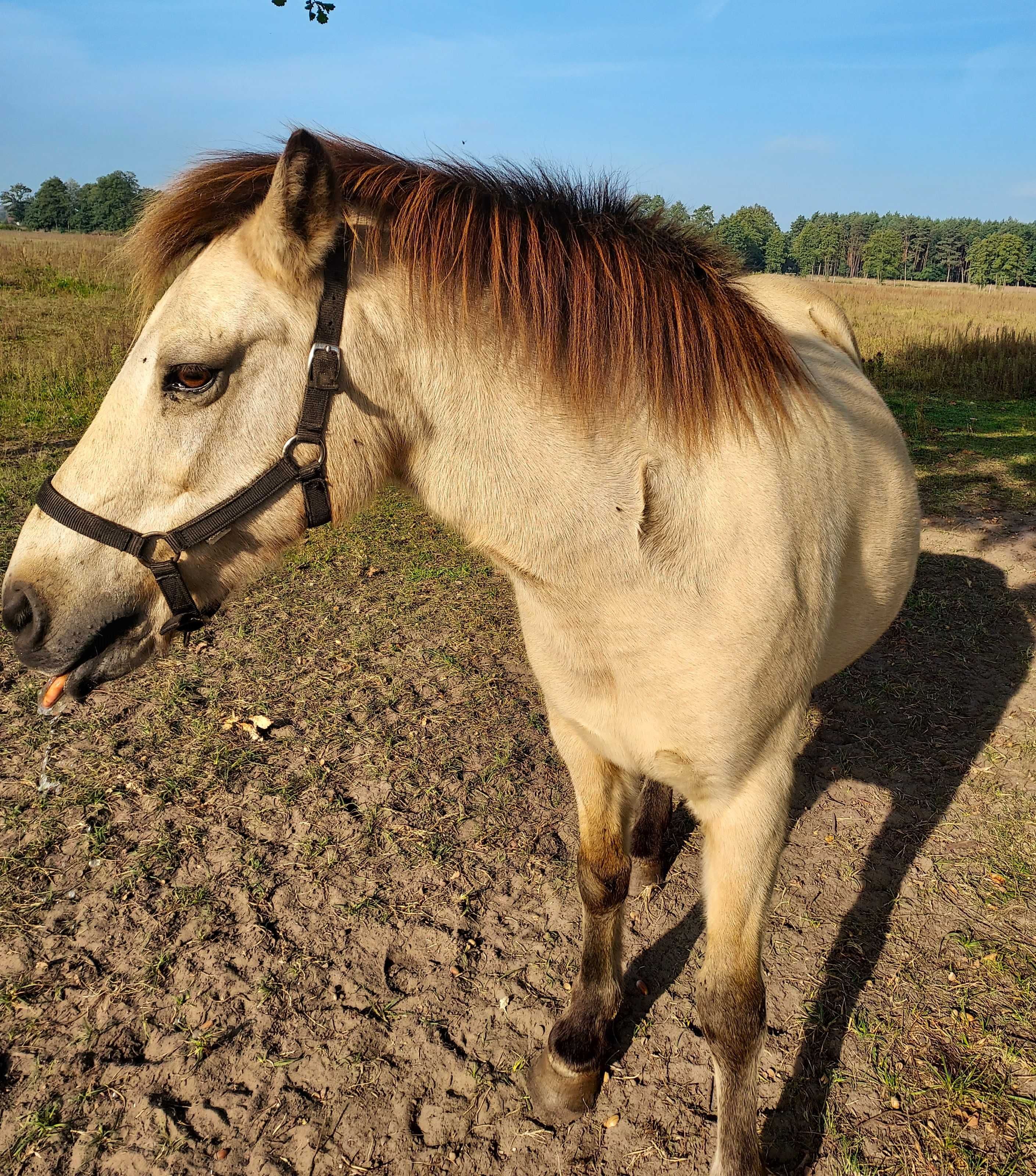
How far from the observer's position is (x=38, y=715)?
3.74 m

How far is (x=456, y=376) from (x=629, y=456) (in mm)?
421

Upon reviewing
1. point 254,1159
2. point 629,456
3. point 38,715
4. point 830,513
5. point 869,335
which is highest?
point 869,335

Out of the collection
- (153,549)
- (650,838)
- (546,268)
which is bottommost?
(650,838)

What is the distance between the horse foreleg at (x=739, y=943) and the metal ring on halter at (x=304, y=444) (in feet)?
4.19

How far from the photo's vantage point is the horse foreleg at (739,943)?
6.14ft

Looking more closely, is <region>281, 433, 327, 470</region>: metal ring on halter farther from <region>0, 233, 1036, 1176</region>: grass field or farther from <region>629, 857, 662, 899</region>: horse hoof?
<region>629, 857, 662, 899</region>: horse hoof

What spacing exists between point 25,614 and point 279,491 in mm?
607

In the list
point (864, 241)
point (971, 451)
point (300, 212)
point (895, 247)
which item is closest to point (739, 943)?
point (300, 212)

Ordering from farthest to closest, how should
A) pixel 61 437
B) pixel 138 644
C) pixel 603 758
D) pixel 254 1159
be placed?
pixel 61 437, pixel 603 758, pixel 254 1159, pixel 138 644

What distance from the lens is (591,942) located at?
2.41m

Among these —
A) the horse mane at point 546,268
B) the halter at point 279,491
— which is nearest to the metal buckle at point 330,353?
the halter at point 279,491

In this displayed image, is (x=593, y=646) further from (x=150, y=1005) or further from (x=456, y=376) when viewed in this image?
(x=150, y=1005)

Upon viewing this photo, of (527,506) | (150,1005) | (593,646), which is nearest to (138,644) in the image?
(527,506)

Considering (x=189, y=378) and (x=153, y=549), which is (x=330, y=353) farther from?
(x=153, y=549)
